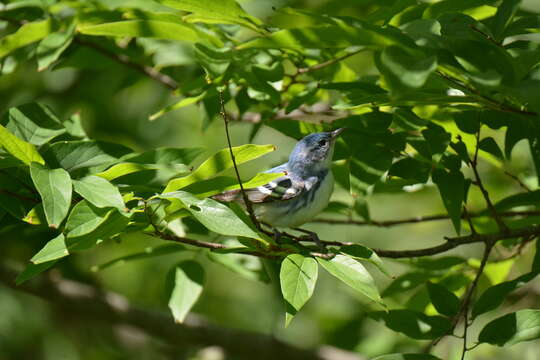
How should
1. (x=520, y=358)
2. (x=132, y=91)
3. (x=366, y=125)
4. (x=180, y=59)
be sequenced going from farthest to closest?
1. (x=132, y=91)
2. (x=520, y=358)
3. (x=180, y=59)
4. (x=366, y=125)

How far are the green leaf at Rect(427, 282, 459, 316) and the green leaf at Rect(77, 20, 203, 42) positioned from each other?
1166 millimetres

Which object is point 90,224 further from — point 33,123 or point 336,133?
point 336,133

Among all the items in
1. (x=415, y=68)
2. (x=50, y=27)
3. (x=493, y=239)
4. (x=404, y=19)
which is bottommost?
(x=493, y=239)

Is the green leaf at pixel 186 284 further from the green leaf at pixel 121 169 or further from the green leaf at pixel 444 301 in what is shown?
the green leaf at pixel 444 301

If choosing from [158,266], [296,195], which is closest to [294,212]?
[296,195]

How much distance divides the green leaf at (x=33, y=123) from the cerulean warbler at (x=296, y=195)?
724mm

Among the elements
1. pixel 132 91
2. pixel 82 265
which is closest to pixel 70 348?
pixel 82 265

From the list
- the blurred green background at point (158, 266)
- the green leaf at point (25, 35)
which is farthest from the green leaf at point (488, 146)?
the green leaf at point (25, 35)

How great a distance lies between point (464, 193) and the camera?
2438 millimetres

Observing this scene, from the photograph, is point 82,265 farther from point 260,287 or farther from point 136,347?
point 260,287

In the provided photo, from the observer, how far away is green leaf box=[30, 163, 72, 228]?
1.74 metres

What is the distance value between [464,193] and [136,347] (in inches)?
111

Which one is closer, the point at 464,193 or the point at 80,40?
the point at 464,193

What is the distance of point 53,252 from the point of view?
1.84 m
